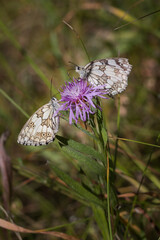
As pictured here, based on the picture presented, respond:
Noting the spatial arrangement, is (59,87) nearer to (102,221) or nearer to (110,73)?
(110,73)

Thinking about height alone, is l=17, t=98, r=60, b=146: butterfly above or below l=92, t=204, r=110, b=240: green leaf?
above

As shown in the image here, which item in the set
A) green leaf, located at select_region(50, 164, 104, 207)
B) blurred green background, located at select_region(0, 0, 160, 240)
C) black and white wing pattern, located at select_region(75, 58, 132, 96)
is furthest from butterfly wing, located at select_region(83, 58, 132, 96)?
green leaf, located at select_region(50, 164, 104, 207)

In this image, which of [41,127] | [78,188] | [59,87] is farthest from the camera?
[59,87]

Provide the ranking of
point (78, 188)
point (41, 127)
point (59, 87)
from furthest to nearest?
point (59, 87) < point (41, 127) < point (78, 188)

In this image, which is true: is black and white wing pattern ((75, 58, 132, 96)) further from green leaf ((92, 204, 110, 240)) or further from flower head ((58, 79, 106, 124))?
green leaf ((92, 204, 110, 240))

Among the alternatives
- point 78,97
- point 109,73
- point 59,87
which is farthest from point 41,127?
point 59,87

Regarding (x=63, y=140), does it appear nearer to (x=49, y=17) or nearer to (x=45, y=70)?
(x=45, y=70)

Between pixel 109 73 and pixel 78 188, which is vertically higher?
pixel 109 73

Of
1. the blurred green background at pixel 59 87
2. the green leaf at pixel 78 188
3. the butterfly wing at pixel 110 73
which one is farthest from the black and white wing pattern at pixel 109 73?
the green leaf at pixel 78 188
